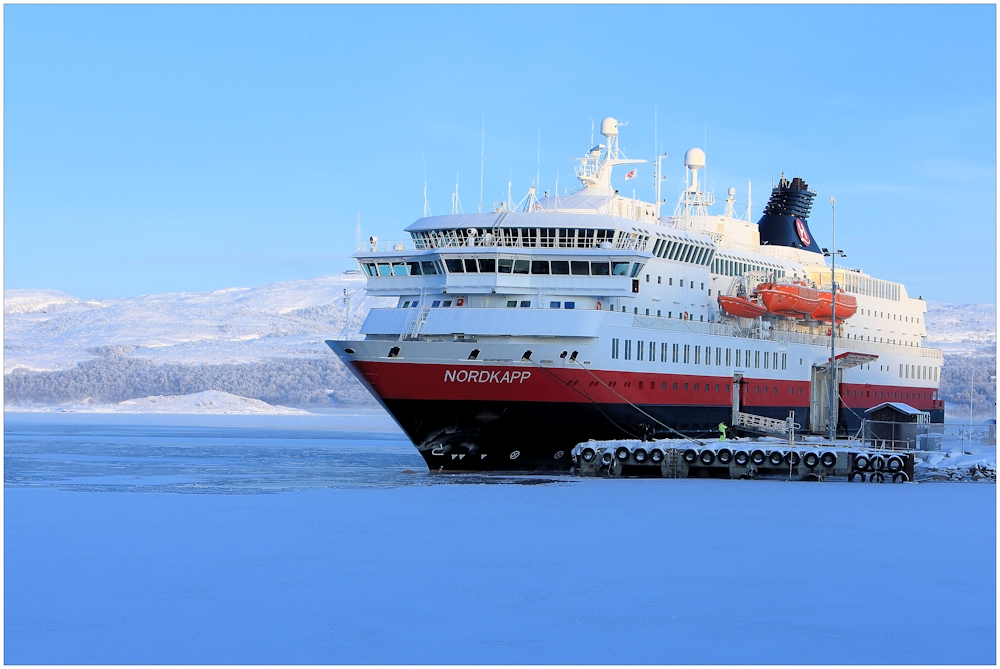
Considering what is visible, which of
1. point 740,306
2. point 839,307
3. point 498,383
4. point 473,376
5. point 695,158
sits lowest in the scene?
point 498,383

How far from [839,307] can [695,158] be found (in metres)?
9.00

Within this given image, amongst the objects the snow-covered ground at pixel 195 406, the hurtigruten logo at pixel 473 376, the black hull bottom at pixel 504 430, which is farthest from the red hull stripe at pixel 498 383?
the snow-covered ground at pixel 195 406

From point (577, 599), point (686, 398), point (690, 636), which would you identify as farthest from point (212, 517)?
point (686, 398)

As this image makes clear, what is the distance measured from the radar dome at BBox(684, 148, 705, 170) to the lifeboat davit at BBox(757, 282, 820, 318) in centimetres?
829

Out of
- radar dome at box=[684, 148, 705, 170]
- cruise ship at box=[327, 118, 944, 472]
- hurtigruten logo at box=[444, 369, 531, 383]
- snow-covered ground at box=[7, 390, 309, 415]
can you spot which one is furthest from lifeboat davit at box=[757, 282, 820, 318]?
snow-covered ground at box=[7, 390, 309, 415]

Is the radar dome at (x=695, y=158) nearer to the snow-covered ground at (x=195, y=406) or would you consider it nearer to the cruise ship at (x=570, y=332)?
Result: the cruise ship at (x=570, y=332)

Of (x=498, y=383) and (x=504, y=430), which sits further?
(x=504, y=430)

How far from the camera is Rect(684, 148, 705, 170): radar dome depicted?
56.1m

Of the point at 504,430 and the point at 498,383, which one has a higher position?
the point at 498,383

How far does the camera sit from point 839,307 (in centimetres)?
5303

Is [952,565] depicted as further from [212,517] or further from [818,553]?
[212,517]

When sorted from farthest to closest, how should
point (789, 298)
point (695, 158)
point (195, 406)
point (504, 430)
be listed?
point (195, 406) < point (695, 158) < point (789, 298) < point (504, 430)

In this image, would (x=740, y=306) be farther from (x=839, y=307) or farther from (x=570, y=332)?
(x=570, y=332)

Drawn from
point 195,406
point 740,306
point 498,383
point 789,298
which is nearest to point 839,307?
point 789,298
